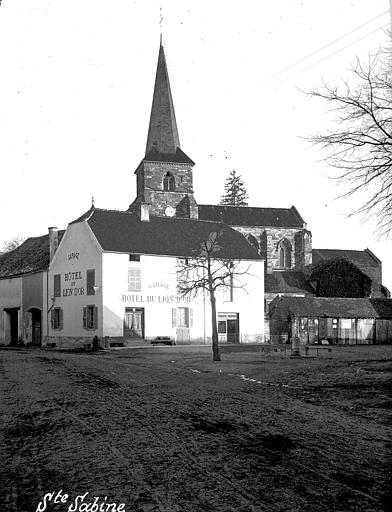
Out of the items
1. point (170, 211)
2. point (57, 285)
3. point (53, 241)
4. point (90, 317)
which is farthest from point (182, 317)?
point (170, 211)

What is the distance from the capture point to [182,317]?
4456cm

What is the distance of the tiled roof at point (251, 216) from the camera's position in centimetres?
6931

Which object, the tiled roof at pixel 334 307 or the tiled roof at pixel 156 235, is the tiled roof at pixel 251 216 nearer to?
the tiled roof at pixel 156 235

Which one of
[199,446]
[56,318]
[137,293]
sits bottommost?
[199,446]

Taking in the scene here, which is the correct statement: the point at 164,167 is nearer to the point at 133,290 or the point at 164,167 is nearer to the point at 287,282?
the point at 287,282

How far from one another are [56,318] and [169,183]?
26269mm

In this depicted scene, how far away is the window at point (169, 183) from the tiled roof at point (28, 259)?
683 inches

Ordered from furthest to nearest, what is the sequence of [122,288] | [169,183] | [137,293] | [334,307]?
1. [169,183]
2. [334,307]
3. [137,293]
4. [122,288]

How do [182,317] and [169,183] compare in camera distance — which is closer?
[182,317]

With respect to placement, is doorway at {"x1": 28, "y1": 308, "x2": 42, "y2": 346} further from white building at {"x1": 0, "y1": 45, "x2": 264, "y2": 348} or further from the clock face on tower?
the clock face on tower

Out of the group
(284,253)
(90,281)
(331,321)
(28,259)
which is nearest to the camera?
(90,281)

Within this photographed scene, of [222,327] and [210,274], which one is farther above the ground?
[210,274]

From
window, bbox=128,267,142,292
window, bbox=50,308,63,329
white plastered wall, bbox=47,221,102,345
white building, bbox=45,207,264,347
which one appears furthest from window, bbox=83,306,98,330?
window, bbox=50,308,63,329

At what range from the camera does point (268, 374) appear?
18.9m
